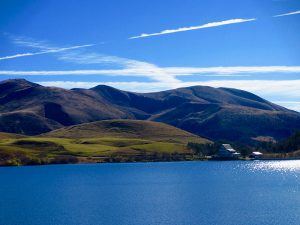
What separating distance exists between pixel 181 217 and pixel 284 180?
7009cm

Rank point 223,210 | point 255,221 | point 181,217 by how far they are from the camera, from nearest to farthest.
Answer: point 255,221, point 181,217, point 223,210

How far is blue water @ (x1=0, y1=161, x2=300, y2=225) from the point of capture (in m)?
86.3

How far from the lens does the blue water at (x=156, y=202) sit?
86.3 metres

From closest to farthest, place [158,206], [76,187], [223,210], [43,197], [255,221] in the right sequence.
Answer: [255,221] < [223,210] < [158,206] < [43,197] < [76,187]

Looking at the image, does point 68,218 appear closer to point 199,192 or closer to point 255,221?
point 255,221

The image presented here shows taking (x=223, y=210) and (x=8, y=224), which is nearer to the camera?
(x=8, y=224)

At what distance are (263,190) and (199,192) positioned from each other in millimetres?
15494

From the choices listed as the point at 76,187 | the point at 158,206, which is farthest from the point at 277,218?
the point at 76,187

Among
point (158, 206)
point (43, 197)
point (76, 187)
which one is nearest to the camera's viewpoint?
point (158, 206)

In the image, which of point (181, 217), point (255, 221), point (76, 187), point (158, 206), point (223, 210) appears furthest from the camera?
point (76, 187)

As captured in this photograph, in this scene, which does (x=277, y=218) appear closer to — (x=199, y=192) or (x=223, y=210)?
(x=223, y=210)

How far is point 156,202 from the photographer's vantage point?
352 ft

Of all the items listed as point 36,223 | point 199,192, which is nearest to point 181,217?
point 36,223

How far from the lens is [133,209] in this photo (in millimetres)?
98438
